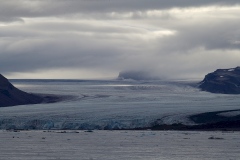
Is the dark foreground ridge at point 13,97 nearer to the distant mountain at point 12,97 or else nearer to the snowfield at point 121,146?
the distant mountain at point 12,97

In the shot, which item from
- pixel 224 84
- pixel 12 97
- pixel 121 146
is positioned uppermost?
pixel 224 84

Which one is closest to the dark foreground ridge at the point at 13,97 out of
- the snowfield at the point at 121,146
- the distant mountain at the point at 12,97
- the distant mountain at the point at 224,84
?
the distant mountain at the point at 12,97

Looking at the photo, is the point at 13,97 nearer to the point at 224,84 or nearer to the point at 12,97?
the point at 12,97

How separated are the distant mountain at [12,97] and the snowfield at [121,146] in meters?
60.1

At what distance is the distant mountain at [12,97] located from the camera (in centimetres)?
12926

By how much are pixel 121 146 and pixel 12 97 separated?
79266 millimetres

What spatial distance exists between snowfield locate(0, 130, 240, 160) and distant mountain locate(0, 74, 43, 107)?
60091mm

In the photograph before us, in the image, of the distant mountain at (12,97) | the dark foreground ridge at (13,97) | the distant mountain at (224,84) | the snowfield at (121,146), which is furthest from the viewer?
the distant mountain at (224,84)

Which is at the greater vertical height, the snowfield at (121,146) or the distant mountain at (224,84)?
the distant mountain at (224,84)

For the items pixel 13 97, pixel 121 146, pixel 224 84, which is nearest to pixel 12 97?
pixel 13 97

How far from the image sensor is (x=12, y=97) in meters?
133

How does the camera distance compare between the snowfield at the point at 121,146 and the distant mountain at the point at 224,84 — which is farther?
the distant mountain at the point at 224,84

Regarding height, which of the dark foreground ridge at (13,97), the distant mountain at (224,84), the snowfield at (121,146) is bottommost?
the snowfield at (121,146)

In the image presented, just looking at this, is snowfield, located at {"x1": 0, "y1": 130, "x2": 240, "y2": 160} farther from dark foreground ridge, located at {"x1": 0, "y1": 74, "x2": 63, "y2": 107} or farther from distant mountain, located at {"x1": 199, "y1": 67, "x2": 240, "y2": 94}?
distant mountain, located at {"x1": 199, "y1": 67, "x2": 240, "y2": 94}
